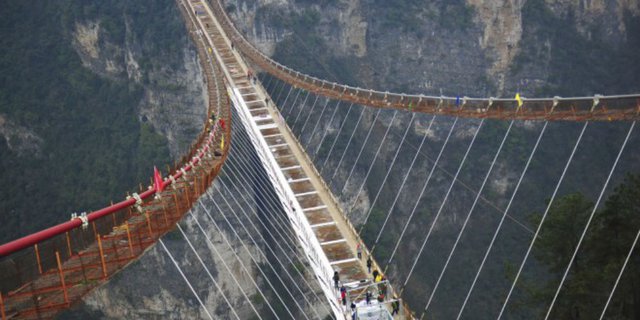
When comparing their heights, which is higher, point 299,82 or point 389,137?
point 299,82

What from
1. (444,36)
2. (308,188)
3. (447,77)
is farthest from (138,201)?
(444,36)

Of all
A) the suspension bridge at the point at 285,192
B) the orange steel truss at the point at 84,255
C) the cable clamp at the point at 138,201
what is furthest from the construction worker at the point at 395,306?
the cable clamp at the point at 138,201

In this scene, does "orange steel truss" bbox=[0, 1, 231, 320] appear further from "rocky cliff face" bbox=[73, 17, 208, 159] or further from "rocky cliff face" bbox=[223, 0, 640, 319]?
"rocky cliff face" bbox=[223, 0, 640, 319]

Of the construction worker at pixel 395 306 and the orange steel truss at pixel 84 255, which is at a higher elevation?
the orange steel truss at pixel 84 255

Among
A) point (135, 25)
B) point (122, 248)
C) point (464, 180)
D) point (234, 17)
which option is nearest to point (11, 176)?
point (135, 25)

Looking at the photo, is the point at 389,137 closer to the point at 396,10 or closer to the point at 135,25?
the point at 396,10

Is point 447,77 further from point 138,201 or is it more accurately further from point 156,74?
point 138,201

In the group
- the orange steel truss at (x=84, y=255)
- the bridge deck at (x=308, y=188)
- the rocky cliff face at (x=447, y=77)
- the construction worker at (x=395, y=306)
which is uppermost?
the orange steel truss at (x=84, y=255)

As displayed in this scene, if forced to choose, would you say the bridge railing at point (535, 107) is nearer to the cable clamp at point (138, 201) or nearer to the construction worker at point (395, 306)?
the construction worker at point (395, 306)
